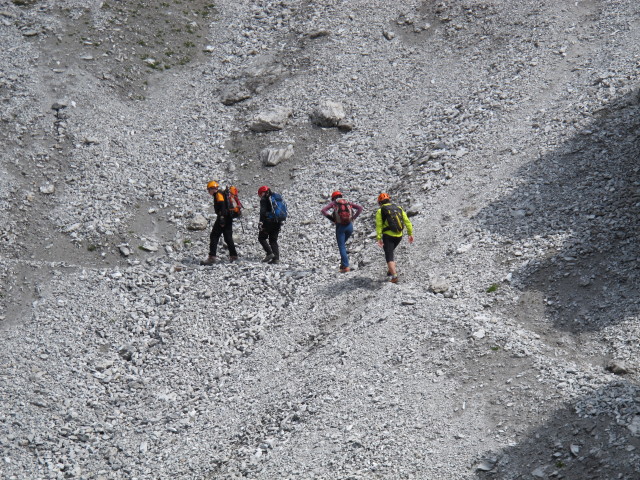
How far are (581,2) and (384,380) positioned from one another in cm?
2042

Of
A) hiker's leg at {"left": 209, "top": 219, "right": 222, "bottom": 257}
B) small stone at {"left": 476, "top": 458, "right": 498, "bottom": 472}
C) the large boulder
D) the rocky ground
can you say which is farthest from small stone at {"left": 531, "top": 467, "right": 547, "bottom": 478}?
the large boulder

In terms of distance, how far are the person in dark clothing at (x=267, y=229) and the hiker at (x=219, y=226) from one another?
0.85 m

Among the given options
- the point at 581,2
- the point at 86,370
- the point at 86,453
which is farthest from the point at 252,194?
the point at 581,2

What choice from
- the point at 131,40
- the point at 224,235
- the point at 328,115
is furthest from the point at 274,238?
the point at 131,40

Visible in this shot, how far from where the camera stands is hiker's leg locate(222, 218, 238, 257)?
1959cm

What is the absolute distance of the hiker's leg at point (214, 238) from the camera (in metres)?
19.7

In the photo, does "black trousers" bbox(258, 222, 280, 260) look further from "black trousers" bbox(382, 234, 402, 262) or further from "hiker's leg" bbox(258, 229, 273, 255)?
"black trousers" bbox(382, 234, 402, 262)

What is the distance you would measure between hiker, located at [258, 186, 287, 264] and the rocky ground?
70cm

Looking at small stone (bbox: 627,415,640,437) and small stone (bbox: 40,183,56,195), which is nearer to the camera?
small stone (bbox: 627,415,640,437)

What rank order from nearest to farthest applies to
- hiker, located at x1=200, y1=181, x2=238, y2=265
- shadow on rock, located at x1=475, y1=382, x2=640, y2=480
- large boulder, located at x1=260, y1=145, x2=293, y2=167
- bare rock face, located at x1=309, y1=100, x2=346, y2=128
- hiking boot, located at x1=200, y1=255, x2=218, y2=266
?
A: shadow on rock, located at x1=475, y1=382, x2=640, y2=480, hiker, located at x1=200, y1=181, x2=238, y2=265, hiking boot, located at x1=200, y1=255, x2=218, y2=266, large boulder, located at x1=260, y1=145, x2=293, y2=167, bare rock face, located at x1=309, y1=100, x2=346, y2=128

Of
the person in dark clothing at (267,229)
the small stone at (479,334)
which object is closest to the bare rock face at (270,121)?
the person in dark clothing at (267,229)

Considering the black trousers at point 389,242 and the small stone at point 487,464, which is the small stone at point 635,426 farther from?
the black trousers at point 389,242

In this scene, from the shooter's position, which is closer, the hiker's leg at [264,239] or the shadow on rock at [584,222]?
the shadow on rock at [584,222]

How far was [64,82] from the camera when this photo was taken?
27.0m
